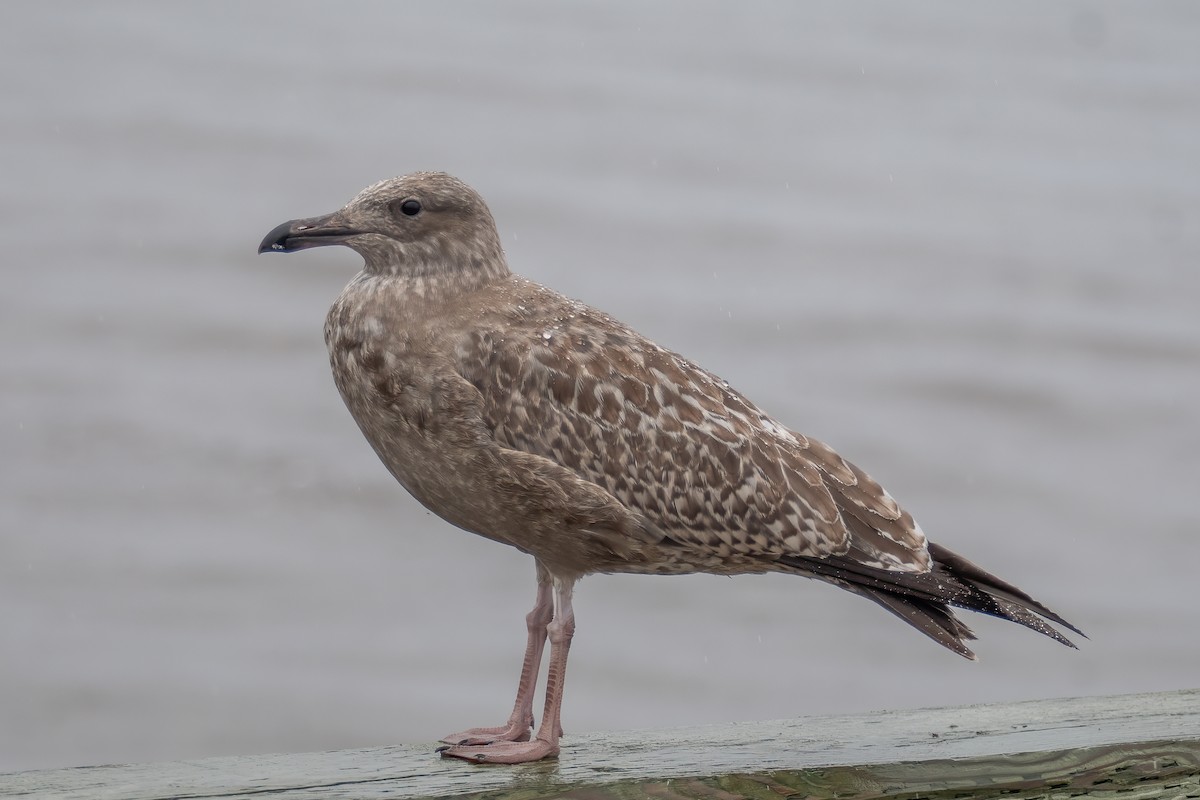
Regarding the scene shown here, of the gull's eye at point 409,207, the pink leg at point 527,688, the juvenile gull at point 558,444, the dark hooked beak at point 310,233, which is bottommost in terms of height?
the pink leg at point 527,688

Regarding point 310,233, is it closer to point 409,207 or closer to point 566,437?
point 409,207

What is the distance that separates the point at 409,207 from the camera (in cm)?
394

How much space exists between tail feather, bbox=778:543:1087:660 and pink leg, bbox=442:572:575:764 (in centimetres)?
59

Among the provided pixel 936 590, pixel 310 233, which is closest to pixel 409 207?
pixel 310 233

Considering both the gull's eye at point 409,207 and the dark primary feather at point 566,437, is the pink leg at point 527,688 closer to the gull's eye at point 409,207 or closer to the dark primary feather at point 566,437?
the dark primary feather at point 566,437

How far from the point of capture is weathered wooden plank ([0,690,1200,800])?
3350 millimetres

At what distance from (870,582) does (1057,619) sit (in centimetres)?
50

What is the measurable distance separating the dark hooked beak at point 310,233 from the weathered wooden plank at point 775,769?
1.28m

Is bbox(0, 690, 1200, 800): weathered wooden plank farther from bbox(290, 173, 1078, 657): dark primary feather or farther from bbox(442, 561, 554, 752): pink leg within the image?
bbox(290, 173, 1078, 657): dark primary feather

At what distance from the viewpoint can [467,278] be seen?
3.97 m

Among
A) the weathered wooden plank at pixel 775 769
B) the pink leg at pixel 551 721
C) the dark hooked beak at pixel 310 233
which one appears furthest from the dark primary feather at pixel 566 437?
the weathered wooden plank at pixel 775 769

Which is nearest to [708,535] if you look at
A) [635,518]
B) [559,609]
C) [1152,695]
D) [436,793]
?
[635,518]

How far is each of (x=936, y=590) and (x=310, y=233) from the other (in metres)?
1.82

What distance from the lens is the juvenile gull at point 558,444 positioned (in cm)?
378
